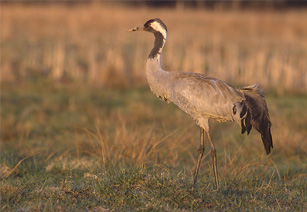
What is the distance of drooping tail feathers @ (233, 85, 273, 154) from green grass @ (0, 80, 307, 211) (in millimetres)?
537

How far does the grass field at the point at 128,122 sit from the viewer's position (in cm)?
485

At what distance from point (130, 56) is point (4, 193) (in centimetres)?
1208

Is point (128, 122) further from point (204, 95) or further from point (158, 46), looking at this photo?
point (204, 95)

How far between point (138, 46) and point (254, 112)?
13217 millimetres

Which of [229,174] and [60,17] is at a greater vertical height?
[60,17]

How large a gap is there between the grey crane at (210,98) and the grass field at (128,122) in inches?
22.3

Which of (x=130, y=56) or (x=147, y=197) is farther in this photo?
(x=130, y=56)

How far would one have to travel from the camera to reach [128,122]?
9.87 m

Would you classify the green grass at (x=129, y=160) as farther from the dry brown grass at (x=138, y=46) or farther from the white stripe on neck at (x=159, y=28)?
the white stripe on neck at (x=159, y=28)

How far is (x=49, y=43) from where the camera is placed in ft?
59.8

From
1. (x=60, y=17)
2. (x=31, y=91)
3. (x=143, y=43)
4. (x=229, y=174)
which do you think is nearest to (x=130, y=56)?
(x=143, y=43)

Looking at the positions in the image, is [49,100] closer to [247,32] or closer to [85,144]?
[85,144]

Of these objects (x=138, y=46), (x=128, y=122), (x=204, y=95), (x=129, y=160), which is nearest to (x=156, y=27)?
(x=204, y=95)

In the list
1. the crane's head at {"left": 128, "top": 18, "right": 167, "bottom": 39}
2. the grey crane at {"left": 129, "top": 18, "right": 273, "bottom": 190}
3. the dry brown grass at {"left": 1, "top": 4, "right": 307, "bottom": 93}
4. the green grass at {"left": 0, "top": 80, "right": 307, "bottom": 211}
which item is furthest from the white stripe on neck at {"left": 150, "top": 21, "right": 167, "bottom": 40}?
the dry brown grass at {"left": 1, "top": 4, "right": 307, "bottom": 93}
